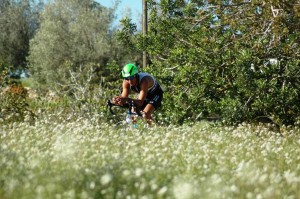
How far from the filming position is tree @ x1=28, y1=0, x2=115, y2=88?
3679cm

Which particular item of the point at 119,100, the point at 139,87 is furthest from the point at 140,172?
the point at 139,87

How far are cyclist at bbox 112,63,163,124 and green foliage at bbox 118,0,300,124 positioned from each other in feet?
7.92

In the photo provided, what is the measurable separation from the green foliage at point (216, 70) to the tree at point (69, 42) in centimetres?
2215

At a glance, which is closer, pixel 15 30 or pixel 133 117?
pixel 133 117

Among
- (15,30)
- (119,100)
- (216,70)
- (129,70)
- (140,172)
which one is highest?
(140,172)

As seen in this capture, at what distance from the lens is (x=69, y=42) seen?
3769 centimetres

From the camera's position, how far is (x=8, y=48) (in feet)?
145

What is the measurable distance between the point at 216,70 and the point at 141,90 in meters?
3.92

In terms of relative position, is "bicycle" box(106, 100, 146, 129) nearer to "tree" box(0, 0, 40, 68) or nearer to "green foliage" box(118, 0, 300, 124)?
"green foliage" box(118, 0, 300, 124)

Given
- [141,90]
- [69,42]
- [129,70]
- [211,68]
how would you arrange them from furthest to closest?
1. [69,42]
2. [211,68]
3. [141,90]
4. [129,70]

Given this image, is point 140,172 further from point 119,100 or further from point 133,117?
point 133,117

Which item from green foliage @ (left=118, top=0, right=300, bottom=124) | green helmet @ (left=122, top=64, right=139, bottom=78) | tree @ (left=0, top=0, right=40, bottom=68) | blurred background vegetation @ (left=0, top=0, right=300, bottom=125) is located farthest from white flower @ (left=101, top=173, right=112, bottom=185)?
tree @ (left=0, top=0, right=40, bottom=68)

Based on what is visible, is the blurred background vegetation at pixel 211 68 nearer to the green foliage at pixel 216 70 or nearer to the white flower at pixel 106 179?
the green foliage at pixel 216 70

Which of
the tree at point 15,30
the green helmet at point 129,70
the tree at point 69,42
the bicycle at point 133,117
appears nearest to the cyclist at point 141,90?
the green helmet at point 129,70
